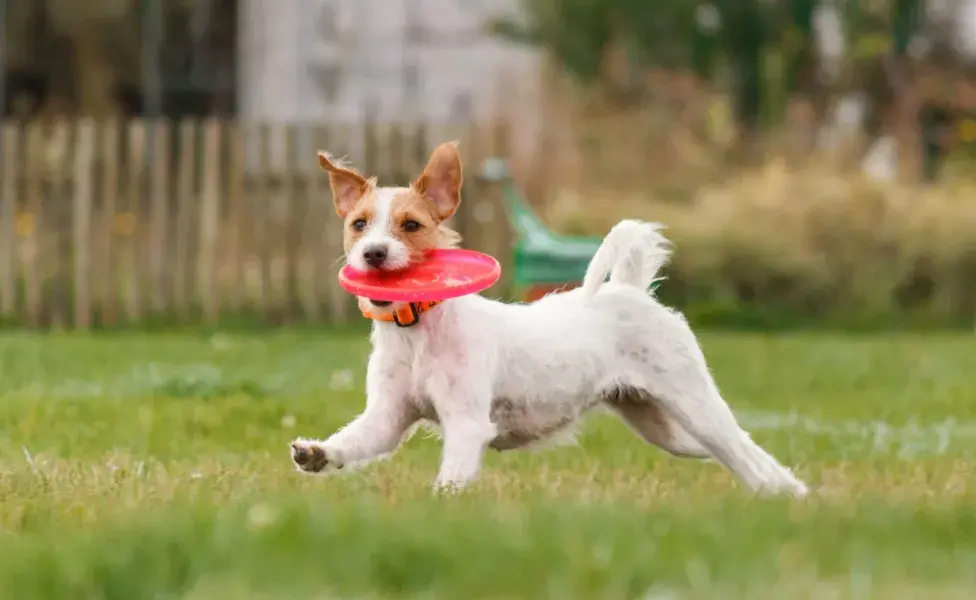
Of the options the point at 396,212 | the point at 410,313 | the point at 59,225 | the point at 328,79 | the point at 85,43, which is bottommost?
the point at 59,225

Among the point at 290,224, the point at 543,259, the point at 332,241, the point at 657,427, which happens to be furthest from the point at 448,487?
the point at 290,224

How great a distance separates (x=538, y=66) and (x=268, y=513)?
55.3ft

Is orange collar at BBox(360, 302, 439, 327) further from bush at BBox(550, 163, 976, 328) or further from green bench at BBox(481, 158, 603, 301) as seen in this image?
bush at BBox(550, 163, 976, 328)

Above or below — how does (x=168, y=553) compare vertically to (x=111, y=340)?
above

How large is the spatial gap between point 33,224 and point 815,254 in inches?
299

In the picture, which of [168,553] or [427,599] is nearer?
[427,599]

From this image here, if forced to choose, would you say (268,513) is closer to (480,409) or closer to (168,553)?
(168,553)

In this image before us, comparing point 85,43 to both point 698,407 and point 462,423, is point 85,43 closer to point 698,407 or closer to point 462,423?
point 698,407

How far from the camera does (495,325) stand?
4.94 metres

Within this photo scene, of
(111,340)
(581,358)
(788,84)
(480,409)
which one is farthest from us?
(788,84)

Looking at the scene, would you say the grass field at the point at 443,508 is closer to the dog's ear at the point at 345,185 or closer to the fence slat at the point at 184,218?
the dog's ear at the point at 345,185

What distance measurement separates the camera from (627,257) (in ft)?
18.0

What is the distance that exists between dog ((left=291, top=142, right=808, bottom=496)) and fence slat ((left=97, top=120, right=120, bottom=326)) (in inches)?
360

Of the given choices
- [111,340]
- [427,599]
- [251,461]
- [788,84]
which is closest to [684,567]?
[427,599]
